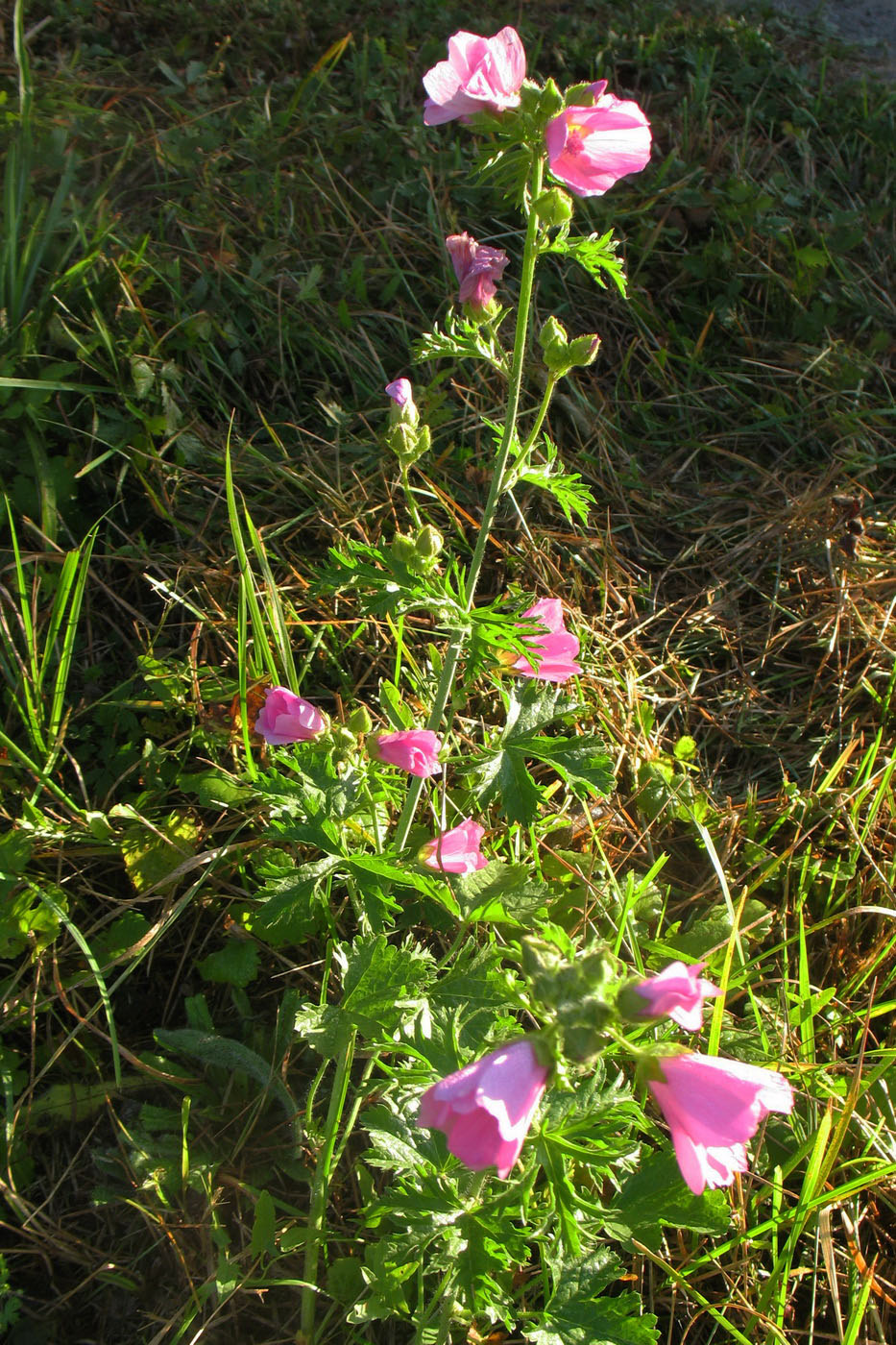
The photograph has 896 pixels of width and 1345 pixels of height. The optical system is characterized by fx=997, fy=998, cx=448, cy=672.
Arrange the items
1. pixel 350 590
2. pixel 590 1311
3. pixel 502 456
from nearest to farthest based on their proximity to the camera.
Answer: pixel 590 1311, pixel 502 456, pixel 350 590

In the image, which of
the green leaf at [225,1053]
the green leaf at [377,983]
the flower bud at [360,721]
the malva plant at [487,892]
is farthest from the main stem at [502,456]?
the green leaf at [225,1053]

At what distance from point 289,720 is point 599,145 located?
3.42 ft

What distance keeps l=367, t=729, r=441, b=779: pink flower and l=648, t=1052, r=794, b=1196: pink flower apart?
60cm

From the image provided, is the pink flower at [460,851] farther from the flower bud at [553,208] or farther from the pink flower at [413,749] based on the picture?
the flower bud at [553,208]

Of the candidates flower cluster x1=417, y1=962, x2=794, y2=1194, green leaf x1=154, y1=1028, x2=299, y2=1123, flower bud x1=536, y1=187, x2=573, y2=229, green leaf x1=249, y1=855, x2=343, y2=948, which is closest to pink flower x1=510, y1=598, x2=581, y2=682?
green leaf x1=249, y1=855, x2=343, y2=948

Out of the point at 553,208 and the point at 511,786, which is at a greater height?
the point at 553,208

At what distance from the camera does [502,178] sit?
1587mm

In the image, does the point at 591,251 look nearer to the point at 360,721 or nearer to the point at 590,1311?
the point at 360,721

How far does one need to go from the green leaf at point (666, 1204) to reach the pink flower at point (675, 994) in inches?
21.5

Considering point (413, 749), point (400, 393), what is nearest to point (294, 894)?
point (413, 749)

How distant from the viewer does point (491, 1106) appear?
43.6 inches

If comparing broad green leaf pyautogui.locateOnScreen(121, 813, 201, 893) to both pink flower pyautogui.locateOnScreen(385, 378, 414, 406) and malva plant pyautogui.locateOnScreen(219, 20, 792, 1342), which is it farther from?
pink flower pyautogui.locateOnScreen(385, 378, 414, 406)

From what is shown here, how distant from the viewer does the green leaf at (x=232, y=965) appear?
1.93 meters

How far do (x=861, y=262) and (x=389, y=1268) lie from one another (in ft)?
11.1
